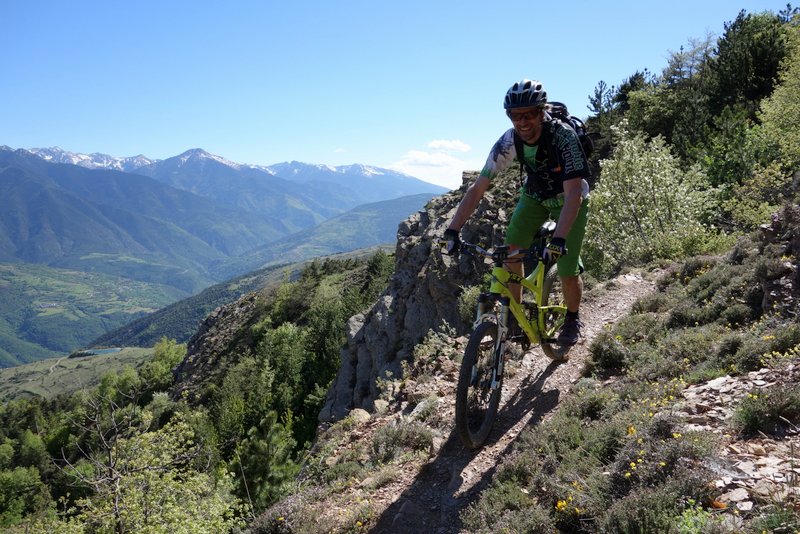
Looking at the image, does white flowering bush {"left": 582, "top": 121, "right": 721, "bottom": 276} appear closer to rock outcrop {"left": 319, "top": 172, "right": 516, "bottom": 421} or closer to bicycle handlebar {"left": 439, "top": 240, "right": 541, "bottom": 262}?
rock outcrop {"left": 319, "top": 172, "right": 516, "bottom": 421}

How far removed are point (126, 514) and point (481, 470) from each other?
16685mm

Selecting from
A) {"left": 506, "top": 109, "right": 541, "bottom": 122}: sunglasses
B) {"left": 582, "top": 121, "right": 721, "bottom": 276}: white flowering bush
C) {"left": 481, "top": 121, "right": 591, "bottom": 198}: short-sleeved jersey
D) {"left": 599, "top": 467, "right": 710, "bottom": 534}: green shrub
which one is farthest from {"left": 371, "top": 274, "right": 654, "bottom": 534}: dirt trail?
{"left": 582, "top": 121, "right": 721, "bottom": 276}: white flowering bush

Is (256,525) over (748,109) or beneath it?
beneath

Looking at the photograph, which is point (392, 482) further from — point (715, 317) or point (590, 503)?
point (715, 317)

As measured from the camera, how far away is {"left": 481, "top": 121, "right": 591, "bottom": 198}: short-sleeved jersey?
17.6ft

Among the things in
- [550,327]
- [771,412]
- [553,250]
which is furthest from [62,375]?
[771,412]

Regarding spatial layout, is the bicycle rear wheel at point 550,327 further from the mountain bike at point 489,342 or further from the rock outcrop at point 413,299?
the rock outcrop at point 413,299

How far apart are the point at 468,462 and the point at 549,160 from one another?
382 centimetres

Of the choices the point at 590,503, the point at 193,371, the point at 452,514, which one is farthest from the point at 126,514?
the point at 193,371

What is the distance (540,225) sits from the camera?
628 centimetres

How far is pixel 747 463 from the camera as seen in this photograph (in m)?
3.64

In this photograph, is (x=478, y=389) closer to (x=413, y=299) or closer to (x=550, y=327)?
(x=550, y=327)

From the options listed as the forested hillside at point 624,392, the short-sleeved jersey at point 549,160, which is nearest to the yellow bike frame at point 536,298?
the forested hillside at point 624,392

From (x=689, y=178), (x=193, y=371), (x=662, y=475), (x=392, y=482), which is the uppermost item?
(x=689, y=178)
